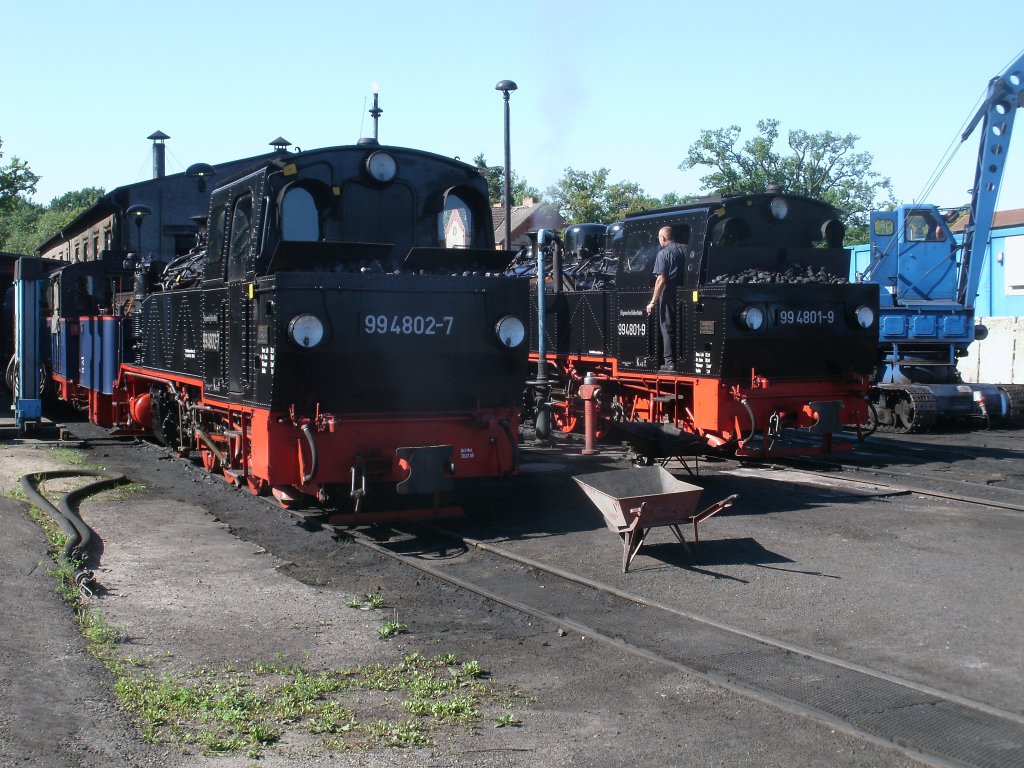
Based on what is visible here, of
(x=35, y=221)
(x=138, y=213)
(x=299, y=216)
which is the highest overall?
(x=35, y=221)

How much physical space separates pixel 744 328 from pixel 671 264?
1.13 metres

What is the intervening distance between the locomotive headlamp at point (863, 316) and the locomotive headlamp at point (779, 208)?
135 centimetres

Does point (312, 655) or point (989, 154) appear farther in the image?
point (989, 154)

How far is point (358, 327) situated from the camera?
26.3 ft

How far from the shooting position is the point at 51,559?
7105 millimetres

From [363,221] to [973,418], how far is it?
469 inches

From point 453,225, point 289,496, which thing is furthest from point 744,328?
point 289,496

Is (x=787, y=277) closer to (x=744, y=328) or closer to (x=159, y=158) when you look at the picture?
(x=744, y=328)

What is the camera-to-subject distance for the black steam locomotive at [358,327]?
7.96m

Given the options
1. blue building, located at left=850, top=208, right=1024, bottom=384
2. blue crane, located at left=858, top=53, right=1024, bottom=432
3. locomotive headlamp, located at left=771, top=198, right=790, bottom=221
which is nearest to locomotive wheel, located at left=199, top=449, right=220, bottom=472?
locomotive headlamp, located at left=771, top=198, right=790, bottom=221

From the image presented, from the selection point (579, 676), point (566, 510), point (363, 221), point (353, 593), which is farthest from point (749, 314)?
point (579, 676)

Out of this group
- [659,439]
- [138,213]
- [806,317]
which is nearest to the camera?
[659,439]

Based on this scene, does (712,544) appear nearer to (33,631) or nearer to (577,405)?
(33,631)

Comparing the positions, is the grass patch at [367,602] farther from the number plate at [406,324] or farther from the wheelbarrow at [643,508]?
the number plate at [406,324]
